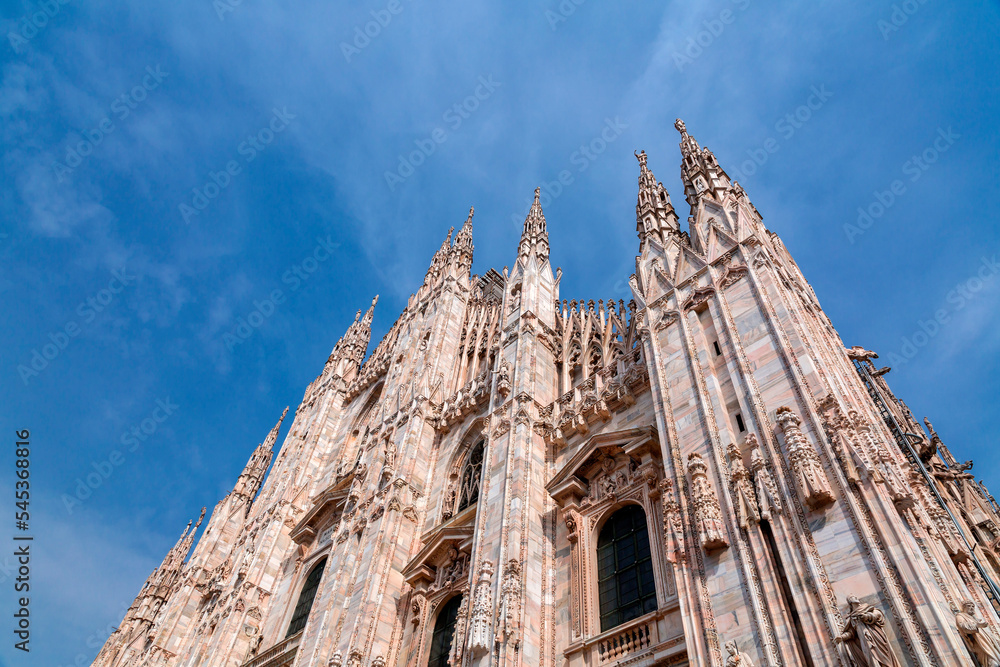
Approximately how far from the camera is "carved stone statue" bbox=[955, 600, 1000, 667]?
8.00m

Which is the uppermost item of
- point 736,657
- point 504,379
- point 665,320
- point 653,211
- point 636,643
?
point 653,211

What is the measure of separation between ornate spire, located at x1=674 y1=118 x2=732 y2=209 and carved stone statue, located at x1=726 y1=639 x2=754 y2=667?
12.7 metres

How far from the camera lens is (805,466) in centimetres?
1085

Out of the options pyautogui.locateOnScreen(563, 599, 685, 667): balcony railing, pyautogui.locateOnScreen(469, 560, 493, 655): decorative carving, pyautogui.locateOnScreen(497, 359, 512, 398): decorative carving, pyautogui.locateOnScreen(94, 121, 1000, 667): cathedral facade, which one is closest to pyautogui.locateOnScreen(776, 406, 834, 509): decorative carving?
pyautogui.locateOnScreen(94, 121, 1000, 667): cathedral facade

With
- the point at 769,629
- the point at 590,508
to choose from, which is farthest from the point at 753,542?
the point at 590,508

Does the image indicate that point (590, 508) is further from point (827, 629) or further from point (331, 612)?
point (331, 612)

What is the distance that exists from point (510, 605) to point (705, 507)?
16.7ft

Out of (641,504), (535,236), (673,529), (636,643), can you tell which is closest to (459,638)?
(636,643)

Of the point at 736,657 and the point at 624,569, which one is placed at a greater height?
the point at 624,569

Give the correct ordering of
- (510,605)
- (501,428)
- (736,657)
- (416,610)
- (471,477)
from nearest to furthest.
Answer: (736,657) → (510,605) → (416,610) → (501,428) → (471,477)

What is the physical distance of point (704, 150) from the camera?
71.5 feet

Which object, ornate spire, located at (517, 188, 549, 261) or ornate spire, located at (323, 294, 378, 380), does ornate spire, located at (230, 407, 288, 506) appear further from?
ornate spire, located at (517, 188, 549, 261)

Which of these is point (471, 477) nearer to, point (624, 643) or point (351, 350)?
point (624, 643)

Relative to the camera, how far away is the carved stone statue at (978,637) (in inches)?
315
